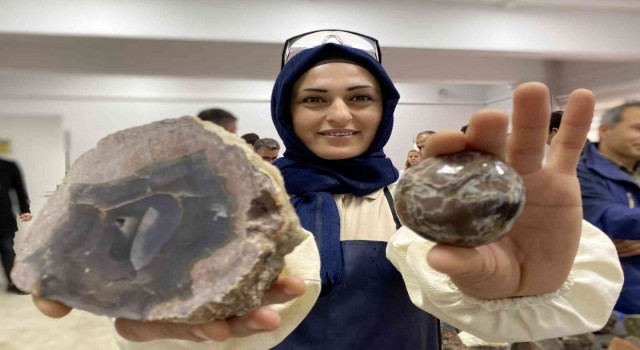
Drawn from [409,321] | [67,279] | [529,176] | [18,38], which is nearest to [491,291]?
[529,176]

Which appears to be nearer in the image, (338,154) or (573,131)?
(573,131)

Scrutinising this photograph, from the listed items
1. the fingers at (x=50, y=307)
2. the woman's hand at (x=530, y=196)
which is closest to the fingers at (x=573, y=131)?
the woman's hand at (x=530, y=196)

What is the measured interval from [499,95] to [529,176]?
540 centimetres

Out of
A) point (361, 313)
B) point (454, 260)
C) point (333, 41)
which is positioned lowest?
point (361, 313)

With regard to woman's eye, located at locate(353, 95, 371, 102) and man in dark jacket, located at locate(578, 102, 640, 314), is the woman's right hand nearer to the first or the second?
woman's eye, located at locate(353, 95, 371, 102)

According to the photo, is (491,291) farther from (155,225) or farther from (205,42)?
(205,42)

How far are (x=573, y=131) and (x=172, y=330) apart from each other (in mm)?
703

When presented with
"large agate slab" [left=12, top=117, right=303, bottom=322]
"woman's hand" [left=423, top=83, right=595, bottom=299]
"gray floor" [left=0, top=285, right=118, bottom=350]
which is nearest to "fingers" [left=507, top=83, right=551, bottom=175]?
"woman's hand" [left=423, top=83, right=595, bottom=299]

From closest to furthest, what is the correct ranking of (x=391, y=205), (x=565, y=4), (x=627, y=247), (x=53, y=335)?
(x=391, y=205) < (x=627, y=247) < (x=53, y=335) < (x=565, y=4)

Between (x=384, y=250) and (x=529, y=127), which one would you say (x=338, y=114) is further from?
(x=529, y=127)

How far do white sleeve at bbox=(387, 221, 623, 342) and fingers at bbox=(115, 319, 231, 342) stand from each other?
0.42 meters

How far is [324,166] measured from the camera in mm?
1178

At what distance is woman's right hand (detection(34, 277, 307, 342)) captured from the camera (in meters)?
0.70

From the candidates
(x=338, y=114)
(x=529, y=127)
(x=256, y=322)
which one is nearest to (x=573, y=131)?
(x=529, y=127)
